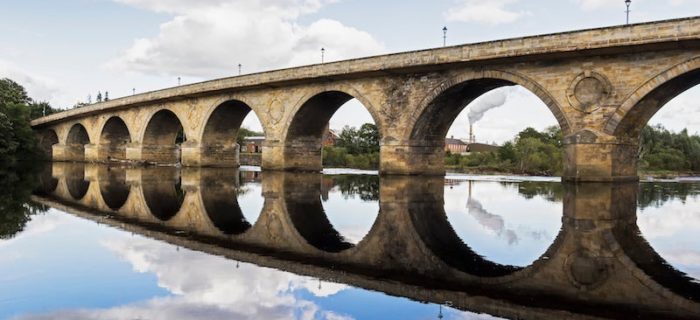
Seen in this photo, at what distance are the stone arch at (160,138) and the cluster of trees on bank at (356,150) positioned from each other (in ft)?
43.7

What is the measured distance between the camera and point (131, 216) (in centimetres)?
1038

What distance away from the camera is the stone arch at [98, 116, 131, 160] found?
48625 millimetres

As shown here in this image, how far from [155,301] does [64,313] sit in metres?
0.70

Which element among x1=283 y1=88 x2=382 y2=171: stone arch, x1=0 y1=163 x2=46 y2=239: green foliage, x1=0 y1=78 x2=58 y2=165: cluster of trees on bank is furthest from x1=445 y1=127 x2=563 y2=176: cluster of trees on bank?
x1=0 y1=78 x2=58 y2=165: cluster of trees on bank

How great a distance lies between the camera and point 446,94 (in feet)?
76.7

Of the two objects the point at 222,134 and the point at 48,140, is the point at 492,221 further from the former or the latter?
the point at 48,140

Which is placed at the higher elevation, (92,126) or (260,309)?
(92,126)

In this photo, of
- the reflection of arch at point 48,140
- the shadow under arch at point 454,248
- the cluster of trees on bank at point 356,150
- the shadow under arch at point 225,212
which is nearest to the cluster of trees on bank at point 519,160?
the cluster of trees on bank at point 356,150

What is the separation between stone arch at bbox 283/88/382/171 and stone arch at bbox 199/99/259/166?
223 inches

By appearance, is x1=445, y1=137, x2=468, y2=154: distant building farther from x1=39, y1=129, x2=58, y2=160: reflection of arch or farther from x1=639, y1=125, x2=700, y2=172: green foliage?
x1=39, y1=129, x2=58, y2=160: reflection of arch

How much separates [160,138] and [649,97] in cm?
Answer: 3596

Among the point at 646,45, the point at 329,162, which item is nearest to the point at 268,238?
the point at 646,45

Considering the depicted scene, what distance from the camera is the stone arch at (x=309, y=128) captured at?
29062 millimetres

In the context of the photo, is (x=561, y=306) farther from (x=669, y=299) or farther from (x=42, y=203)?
(x=42, y=203)
